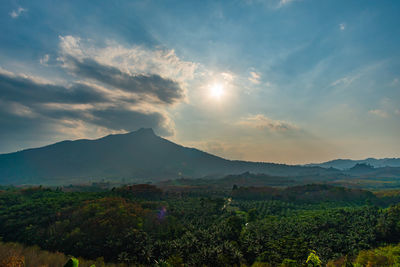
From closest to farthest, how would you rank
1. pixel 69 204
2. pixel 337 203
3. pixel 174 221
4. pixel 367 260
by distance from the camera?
pixel 367 260 → pixel 174 221 → pixel 69 204 → pixel 337 203

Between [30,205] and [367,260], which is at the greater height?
[30,205]

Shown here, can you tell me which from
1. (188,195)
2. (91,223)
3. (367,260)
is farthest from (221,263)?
(188,195)

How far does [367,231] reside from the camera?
153ft

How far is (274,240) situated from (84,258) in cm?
3722

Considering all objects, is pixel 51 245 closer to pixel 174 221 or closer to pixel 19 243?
pixel 19 243

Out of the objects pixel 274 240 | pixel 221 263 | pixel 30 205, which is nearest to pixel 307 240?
pixel 274 240

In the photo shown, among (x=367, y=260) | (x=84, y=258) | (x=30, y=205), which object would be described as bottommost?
(x=84, y=258)

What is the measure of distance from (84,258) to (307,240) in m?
45.2

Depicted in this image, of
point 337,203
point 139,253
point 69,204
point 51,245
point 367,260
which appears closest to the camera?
point 367,260

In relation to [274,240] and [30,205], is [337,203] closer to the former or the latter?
[274,240]

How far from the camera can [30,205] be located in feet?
195

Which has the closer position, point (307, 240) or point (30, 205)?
point (307, 240)

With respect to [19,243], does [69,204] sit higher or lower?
higher

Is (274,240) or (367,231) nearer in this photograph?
(274,240)
